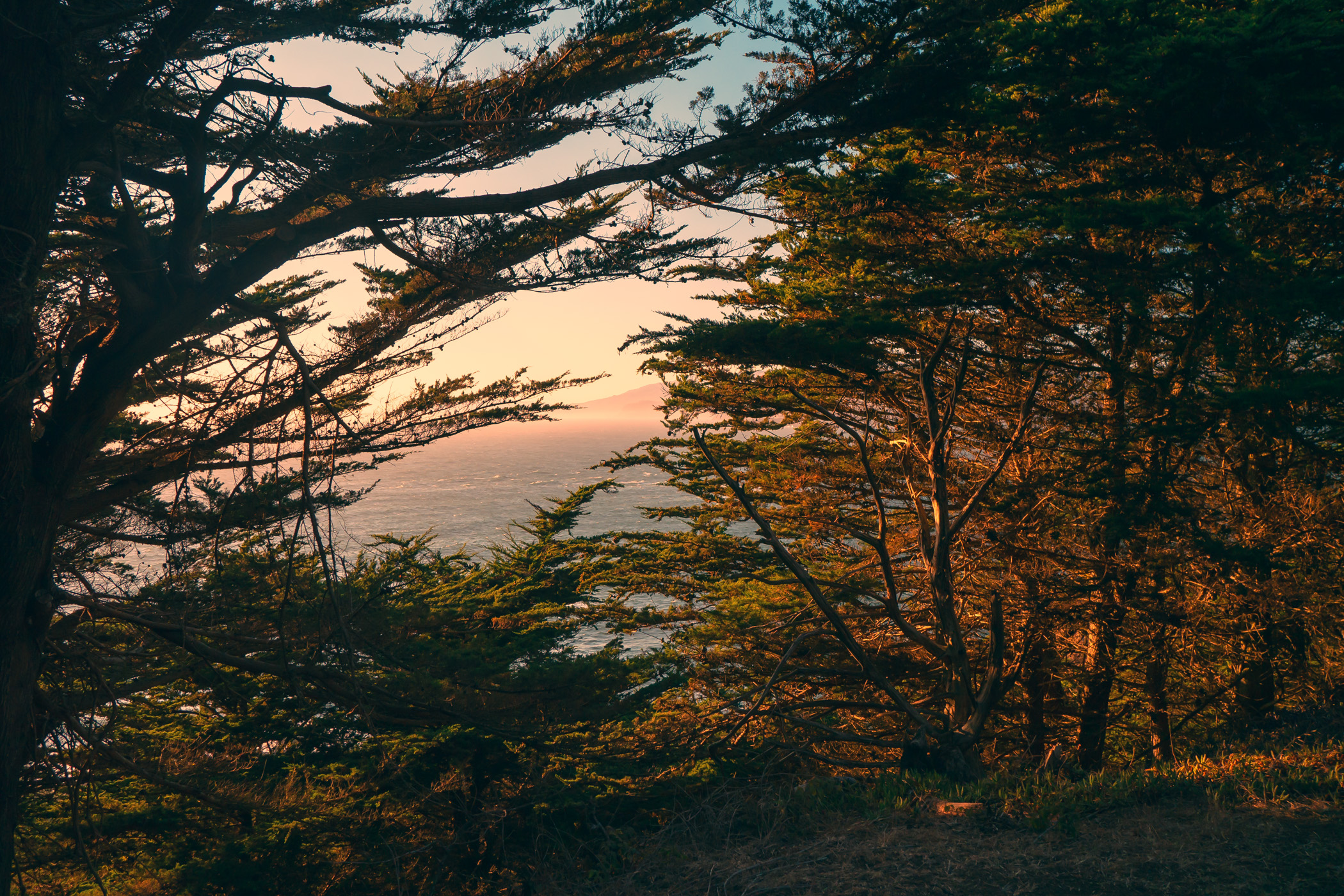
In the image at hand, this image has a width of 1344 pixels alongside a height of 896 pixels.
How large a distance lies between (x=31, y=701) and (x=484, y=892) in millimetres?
6359

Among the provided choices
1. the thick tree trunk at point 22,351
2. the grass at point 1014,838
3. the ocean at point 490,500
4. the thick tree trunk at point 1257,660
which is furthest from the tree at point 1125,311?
the ocean at point 490,500

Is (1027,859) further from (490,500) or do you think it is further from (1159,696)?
(490,500)

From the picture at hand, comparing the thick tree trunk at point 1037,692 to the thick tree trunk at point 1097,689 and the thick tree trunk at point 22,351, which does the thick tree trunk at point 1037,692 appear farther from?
the thick tree trunk at point 22,351

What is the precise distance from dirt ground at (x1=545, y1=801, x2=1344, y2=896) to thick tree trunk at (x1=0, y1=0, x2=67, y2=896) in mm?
3420

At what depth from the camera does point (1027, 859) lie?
12.3 feet

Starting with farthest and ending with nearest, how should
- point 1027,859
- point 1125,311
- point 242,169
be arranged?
point 1125,311 < point 242,169 < point 1027,859

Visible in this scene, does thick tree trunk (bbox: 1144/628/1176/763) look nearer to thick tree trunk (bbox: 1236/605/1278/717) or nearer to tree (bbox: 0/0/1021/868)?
thick tree trunk (bbox: 1236/605/1278/717)

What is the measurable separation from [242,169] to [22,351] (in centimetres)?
230

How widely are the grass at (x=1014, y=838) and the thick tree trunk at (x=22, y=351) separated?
3359mm

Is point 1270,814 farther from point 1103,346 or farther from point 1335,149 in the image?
point 1103,346

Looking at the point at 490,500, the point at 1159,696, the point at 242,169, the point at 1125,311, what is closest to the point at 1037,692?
the point at 1159,696

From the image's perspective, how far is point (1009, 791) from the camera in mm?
4703

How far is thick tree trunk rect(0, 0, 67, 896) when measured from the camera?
4020 mm

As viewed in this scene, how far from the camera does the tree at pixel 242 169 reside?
4.21 metres
